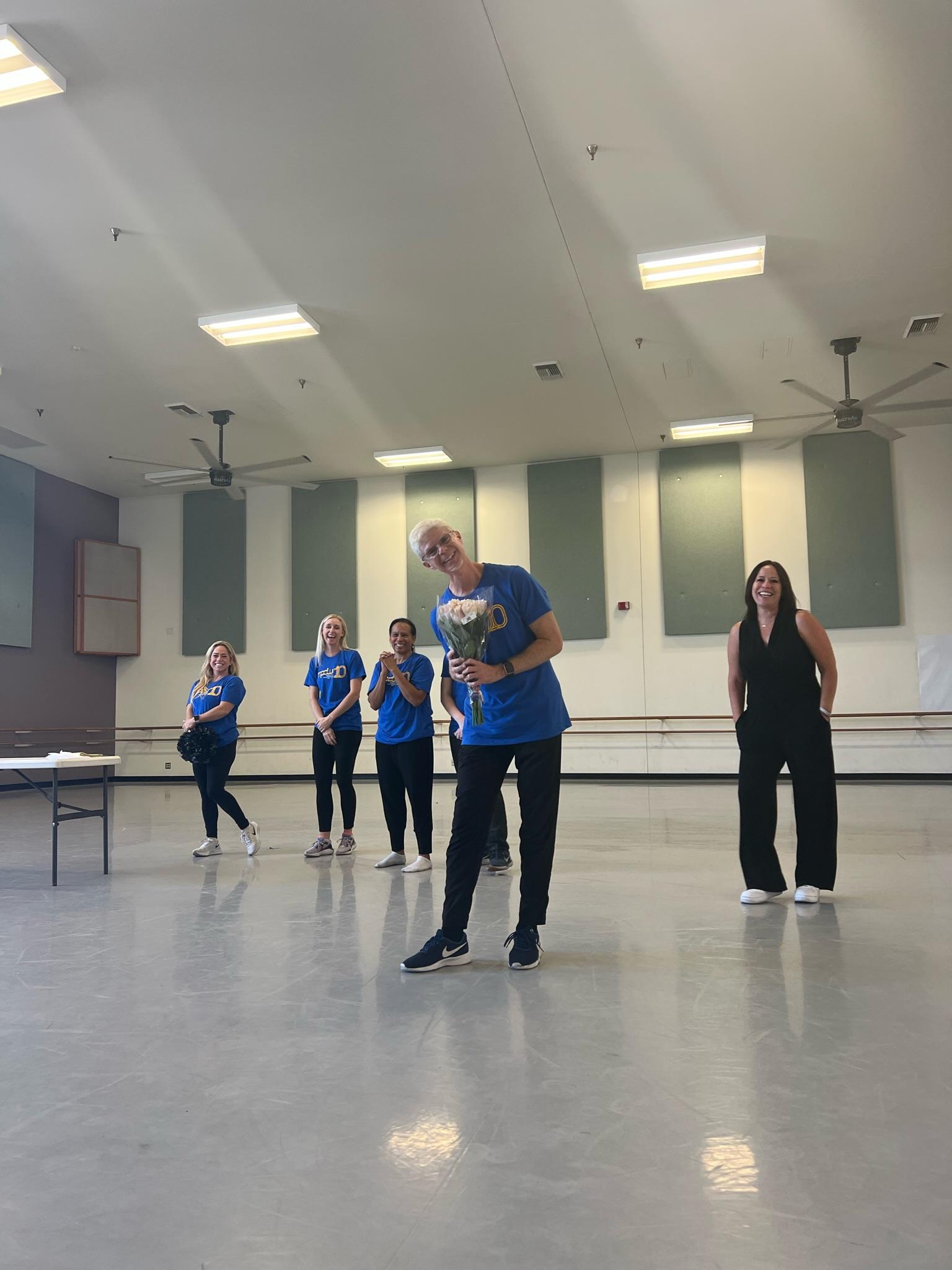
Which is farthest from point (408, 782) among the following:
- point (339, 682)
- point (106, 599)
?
point (106, 599)

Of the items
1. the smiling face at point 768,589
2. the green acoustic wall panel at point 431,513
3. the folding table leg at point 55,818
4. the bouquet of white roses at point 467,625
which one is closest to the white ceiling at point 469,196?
the green acoustic wall panel at point 431,513

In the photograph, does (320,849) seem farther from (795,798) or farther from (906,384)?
(906,384)

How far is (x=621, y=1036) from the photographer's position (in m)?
2.38

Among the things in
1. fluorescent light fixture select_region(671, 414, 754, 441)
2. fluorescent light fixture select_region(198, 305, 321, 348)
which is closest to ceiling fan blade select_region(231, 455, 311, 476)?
fluorescent light fixture select_region(198, 305, 321, 348)

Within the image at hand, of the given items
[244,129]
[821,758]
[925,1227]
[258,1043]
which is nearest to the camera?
[925,1227]

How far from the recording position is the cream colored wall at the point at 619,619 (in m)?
11.2

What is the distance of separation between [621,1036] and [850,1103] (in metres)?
0.61

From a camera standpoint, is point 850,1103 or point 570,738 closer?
point 850,1103

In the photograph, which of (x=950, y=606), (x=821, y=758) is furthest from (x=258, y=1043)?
(x=950, y=606)

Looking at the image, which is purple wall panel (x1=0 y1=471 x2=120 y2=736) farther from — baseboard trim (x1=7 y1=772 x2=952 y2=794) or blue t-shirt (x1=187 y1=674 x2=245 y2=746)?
blue t-shirt (x1=187 y1=674 x2=245 y2=746)

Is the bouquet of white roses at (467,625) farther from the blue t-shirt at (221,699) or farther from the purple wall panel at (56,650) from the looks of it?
the purple wall panel at (56,650)

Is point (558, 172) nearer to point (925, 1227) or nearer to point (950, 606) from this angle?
point (925, 1227)

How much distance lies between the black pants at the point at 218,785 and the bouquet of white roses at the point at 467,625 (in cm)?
318

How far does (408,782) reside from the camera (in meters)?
4.93
